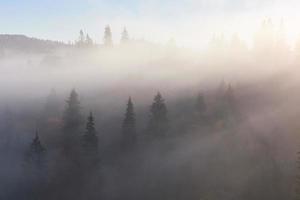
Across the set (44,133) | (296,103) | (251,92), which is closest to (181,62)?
(251,92)

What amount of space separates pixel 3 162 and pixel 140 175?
2929 cm

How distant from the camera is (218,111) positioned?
92.2 metres

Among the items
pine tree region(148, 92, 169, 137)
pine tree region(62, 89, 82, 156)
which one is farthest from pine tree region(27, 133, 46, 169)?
pine tree region(148, 92, 169, 137)

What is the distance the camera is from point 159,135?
81.5 metres

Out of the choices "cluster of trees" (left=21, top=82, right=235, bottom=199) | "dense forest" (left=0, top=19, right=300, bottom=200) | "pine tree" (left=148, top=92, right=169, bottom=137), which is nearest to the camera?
"dense forest" (left=0, top=19, right=300, bottom=200)

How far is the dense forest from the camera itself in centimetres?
7500

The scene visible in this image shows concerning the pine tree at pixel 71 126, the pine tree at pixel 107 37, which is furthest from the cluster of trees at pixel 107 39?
the pine tree at pixel 71 126

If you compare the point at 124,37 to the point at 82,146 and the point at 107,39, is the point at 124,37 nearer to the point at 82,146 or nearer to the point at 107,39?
the point at 107,39

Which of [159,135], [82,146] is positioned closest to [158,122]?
[159,135]

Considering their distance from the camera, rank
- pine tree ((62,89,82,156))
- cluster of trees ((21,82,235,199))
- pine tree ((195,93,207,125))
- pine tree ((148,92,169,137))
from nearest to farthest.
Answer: cluster of trees ((21,82,235,199)), pine tree ((148,92,169,137)), pine tree ((62,89,82,156)), pine tree ((195,93,207,125))

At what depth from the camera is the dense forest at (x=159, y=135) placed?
75000 mm

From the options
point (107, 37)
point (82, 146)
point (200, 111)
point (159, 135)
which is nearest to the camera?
point (82, 146)

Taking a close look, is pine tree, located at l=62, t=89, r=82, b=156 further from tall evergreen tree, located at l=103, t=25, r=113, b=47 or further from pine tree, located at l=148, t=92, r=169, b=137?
tall evergreen tree, located at l=103, t=25, r=113, b=47

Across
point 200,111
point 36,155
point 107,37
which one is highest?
point 107,37
